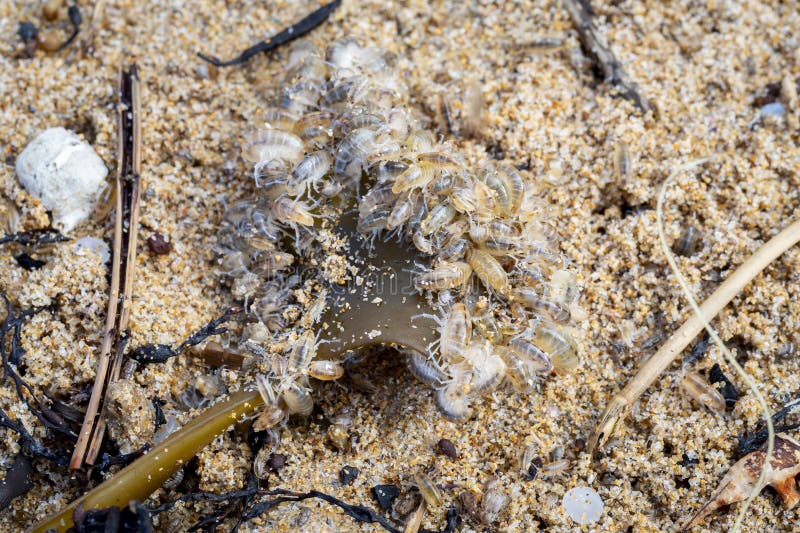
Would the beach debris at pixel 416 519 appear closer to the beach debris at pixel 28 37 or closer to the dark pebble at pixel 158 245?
the dark pebble at pixel 158 245

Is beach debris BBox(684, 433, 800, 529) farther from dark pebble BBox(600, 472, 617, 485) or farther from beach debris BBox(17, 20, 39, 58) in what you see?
beach debris BBox(17, 20, 39, 58)

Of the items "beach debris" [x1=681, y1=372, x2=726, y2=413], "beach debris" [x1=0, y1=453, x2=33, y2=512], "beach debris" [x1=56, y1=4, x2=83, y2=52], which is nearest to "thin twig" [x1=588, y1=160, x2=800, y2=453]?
"beach debris" [x1=681, y1=372, x2=726, y2=413]

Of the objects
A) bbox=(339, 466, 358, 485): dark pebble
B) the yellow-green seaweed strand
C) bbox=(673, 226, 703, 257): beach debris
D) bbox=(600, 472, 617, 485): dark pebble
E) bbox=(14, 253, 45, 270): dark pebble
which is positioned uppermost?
bbox=(673, 226, 703, 257): beach debris

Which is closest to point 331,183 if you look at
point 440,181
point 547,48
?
point 440,181

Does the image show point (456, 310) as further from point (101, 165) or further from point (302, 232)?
point (101, 165)

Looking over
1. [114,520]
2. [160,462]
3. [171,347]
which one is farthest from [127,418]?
[114,520]

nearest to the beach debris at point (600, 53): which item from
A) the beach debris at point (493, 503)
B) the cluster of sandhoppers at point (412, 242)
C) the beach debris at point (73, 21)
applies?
the cluster of sandhoppers at point (412, 242)
